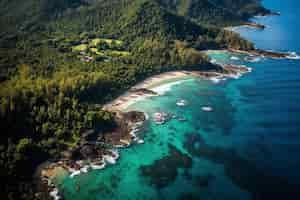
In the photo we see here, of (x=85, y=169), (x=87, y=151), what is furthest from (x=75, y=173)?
(x=87, y=151)

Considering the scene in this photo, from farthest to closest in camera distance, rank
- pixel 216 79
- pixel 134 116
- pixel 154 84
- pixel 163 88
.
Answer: pixel 216 79 → pixel 154 84 → pixel 163 88 → pixel 134 116

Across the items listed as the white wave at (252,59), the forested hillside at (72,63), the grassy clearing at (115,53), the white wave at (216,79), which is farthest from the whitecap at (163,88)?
the white wave at (252,59)

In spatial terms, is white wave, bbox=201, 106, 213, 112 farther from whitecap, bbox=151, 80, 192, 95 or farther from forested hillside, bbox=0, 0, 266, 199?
forested hillside, bbox=0, 0, 266, 199

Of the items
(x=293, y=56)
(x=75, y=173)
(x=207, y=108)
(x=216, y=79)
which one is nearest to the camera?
(x=75, y=173)

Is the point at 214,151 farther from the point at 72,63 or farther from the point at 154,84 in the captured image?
the point at 72,63

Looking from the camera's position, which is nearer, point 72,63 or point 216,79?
point 72,63

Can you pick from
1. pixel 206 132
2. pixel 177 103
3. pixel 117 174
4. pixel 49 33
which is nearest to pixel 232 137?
pixel 206 132
